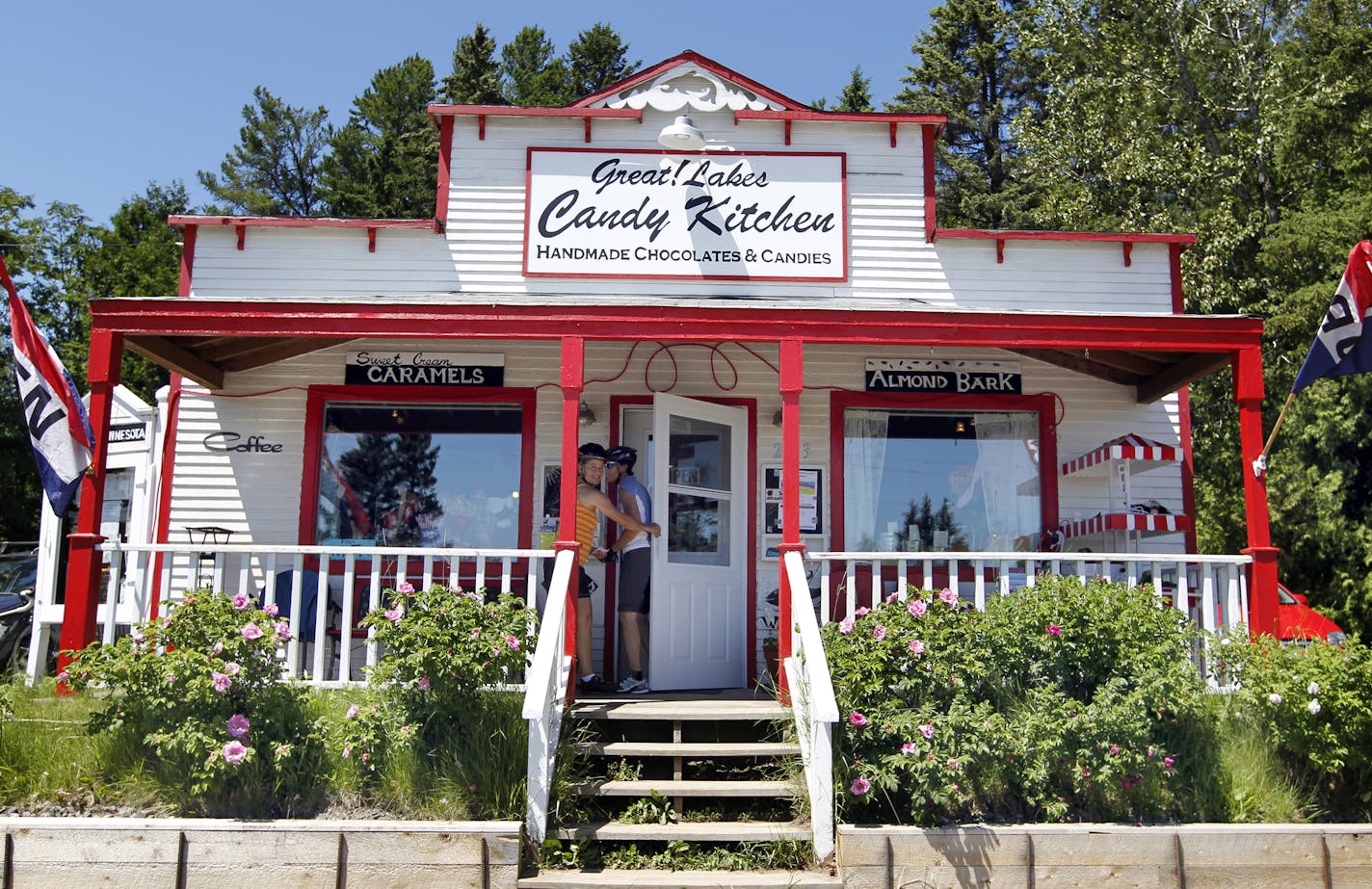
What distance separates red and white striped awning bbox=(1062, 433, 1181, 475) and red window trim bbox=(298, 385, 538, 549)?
4750 mm

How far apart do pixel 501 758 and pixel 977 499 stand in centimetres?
547

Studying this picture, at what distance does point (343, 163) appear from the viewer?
34625mm

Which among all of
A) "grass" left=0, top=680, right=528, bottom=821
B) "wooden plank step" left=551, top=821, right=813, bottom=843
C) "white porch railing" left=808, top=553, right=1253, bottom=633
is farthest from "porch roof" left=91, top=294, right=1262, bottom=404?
"wooden plank step" left=551, top=821, right=813, bottom=843

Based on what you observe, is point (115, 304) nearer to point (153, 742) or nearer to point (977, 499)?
point (153, 742)

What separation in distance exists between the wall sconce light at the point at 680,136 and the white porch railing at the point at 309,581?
3.56 meters

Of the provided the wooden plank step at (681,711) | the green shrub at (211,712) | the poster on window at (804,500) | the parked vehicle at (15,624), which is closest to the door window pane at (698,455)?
the poster on window at (804,500)

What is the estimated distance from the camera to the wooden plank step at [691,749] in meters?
6.95

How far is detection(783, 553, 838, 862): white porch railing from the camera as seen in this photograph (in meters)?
6.14

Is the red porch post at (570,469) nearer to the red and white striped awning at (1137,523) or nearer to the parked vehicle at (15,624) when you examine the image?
the red and white striped awning at (1137,523)

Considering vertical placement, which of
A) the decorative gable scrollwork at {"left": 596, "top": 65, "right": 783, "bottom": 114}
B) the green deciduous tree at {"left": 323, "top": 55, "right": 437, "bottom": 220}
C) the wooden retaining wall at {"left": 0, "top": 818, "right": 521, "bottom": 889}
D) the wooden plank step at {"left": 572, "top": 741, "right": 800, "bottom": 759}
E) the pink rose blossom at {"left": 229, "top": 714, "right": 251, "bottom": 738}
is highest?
the green deciduous tree at {"left": 323, "top": 55, "right": 437, "bottom": 220}

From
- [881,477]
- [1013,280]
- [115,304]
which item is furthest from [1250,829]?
[115,304]

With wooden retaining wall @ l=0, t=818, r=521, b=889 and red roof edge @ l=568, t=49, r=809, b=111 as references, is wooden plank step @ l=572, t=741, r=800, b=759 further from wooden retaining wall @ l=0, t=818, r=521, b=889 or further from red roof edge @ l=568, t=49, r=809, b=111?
red roof edge @ l=568, t=49, r=809, b=111

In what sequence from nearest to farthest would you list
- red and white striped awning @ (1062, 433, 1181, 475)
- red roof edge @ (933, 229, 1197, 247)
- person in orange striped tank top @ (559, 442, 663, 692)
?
person in orange striped tank top @ (559, 442, 663, 692) → red and white striped awning @ (1062, 433, 1181, 475) → red roof edge @ (933, 229, 1197, 247)

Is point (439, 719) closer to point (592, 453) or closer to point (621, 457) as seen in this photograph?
point (592, 453)
